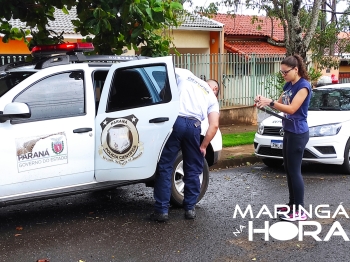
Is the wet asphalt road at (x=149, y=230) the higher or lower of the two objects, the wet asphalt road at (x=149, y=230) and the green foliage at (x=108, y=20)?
the lower

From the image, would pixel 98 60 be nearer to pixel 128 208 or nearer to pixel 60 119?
pixel 60 119

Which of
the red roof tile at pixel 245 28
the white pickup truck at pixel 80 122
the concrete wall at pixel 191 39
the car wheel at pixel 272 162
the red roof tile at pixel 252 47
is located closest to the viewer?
the white pickup truck at pixel 80 122

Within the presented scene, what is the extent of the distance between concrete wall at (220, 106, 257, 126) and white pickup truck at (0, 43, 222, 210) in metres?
8.72

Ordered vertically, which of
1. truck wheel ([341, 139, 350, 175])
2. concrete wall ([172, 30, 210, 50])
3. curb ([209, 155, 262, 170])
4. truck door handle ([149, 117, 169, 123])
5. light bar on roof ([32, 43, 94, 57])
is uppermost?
light bar on roof ([32, 43, 94, 57])

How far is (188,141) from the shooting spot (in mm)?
5727

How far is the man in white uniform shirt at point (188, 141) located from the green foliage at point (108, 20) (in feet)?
4.23

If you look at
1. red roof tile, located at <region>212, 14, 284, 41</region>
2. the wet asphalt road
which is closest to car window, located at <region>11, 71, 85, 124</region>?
the wet asphalt road

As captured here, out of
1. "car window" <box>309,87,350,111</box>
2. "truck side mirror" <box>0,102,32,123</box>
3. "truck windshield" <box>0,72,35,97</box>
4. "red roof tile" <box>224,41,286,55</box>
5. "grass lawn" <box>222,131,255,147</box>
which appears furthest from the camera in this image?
"red roof tile" <box>224,41,286,55</box>

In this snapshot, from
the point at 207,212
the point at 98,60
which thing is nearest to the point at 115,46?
the point at 98,60

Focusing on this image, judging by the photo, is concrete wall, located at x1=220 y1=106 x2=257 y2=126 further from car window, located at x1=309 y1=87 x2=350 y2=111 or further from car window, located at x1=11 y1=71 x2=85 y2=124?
car window, located at x1=11 y1=71 x2=85 y2=124

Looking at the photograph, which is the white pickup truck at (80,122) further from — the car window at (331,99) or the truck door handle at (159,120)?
the car window at (331,99)

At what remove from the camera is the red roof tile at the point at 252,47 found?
21.9 m

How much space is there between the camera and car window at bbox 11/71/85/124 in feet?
17.5

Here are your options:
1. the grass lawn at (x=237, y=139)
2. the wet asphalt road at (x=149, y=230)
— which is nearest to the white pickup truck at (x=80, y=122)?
the wet asphalt road at (x=149, y=230)
